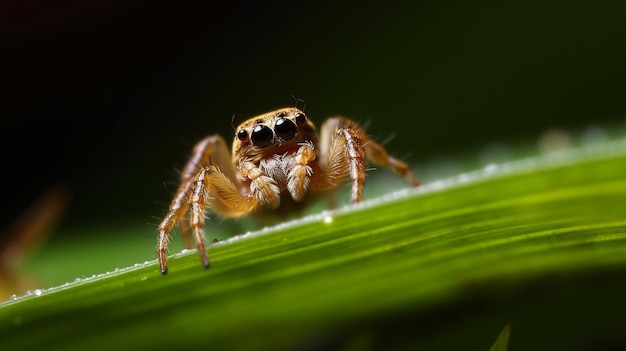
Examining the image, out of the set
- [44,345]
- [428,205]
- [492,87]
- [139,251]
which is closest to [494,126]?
[492,87]

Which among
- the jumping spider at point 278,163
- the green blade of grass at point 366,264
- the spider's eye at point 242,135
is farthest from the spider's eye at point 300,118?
the green blade of grass at point 366,264

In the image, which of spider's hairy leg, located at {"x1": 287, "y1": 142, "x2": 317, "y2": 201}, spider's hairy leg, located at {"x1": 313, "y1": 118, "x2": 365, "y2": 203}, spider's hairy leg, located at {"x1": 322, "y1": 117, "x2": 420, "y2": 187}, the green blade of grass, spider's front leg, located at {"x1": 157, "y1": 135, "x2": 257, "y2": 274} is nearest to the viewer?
the green blade of grass

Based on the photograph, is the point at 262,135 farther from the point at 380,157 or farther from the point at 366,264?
the point at 366,264

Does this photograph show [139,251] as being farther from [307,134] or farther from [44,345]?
[44,345]

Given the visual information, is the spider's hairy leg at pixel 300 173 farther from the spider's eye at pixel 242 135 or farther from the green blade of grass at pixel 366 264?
the green blade of grass at pixel 366 264

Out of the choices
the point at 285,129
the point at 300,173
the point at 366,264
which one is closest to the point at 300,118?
the point at 285,129

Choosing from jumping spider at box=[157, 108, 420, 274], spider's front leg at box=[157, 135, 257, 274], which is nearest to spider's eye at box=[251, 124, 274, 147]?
jumping spider at box=[157, 108, 420, 274]

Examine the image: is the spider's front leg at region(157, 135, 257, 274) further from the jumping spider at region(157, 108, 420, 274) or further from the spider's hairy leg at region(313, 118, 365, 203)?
the spider's hairy leg at region(313, 118, 365, 203)
